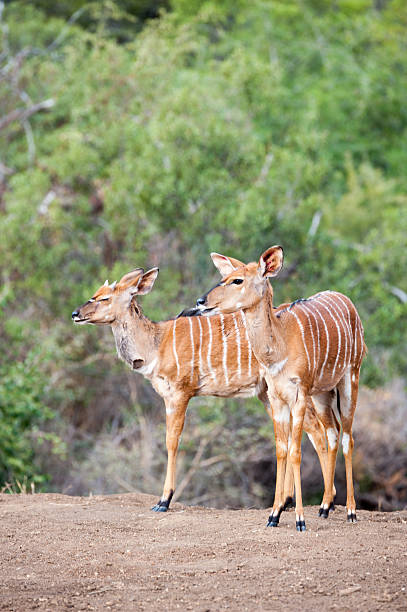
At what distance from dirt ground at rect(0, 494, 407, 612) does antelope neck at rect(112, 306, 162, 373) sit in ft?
4.27

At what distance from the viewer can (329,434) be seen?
23.1ft

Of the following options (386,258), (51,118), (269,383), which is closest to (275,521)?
(269,383)

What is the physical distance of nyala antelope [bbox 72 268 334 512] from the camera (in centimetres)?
745

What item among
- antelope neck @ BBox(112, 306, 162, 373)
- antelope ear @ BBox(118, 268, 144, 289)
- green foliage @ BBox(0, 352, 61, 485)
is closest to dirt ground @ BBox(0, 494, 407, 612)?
antelope neck @ BBox(112, 306, 162, 373)

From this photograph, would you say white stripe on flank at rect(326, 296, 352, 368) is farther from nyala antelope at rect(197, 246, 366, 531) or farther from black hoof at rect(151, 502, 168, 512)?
black hoof at rect(151, 502, 168, 512)

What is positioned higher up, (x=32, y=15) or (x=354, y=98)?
(x=32, y=15)

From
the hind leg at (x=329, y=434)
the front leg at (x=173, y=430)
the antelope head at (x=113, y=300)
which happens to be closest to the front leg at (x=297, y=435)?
the hind leg at (x=329, y=434)

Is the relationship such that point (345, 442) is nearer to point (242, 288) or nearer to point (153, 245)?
point (242, 288)

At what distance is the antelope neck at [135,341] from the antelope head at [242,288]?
148 cm

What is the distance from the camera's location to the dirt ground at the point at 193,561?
15.3 feet

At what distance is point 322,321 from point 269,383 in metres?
0.72

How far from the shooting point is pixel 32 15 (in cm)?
2723

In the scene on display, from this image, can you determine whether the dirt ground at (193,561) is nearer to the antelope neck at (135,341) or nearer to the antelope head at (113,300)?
the antelope neck at (135,341)

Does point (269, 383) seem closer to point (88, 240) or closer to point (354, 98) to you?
point (88, 240)
